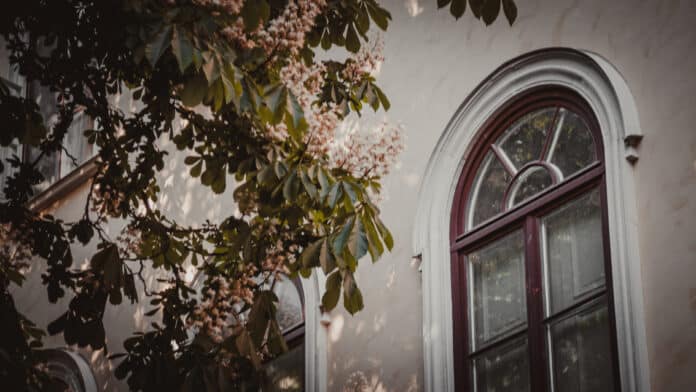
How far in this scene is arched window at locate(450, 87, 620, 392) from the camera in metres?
5.59

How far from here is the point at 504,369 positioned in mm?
6090

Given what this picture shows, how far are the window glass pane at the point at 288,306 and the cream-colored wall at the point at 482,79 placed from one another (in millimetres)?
651

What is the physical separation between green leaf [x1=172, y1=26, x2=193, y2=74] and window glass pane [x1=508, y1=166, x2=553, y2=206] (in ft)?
8.35

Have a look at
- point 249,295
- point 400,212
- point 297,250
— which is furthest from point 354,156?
point 400,212

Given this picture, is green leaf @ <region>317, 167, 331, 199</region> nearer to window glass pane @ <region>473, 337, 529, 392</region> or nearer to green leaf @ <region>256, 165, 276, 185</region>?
green leaf @ <region>256, 165, 276, 185</region>

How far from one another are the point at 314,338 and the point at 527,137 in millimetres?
2255

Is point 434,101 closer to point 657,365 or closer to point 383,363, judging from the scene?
point 383,363

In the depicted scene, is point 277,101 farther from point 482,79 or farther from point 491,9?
point 482,79

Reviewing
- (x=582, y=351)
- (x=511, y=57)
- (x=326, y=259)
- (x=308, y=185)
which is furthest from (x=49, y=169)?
(x=582, y=351)

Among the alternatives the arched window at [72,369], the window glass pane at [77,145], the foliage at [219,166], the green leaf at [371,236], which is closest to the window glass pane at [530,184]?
the foliage at [219,166]

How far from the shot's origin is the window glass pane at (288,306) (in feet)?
26.5

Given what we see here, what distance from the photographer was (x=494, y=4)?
16.4ft

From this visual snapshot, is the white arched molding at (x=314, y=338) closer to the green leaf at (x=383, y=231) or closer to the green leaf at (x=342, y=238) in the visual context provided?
the green leaf at (x=383, y=231)

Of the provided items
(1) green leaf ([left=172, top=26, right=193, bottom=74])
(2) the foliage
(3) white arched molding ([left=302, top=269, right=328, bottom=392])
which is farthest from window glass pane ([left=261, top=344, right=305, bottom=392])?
(1) green leaf ([left=172, top=26, right=193, bottom=74])
